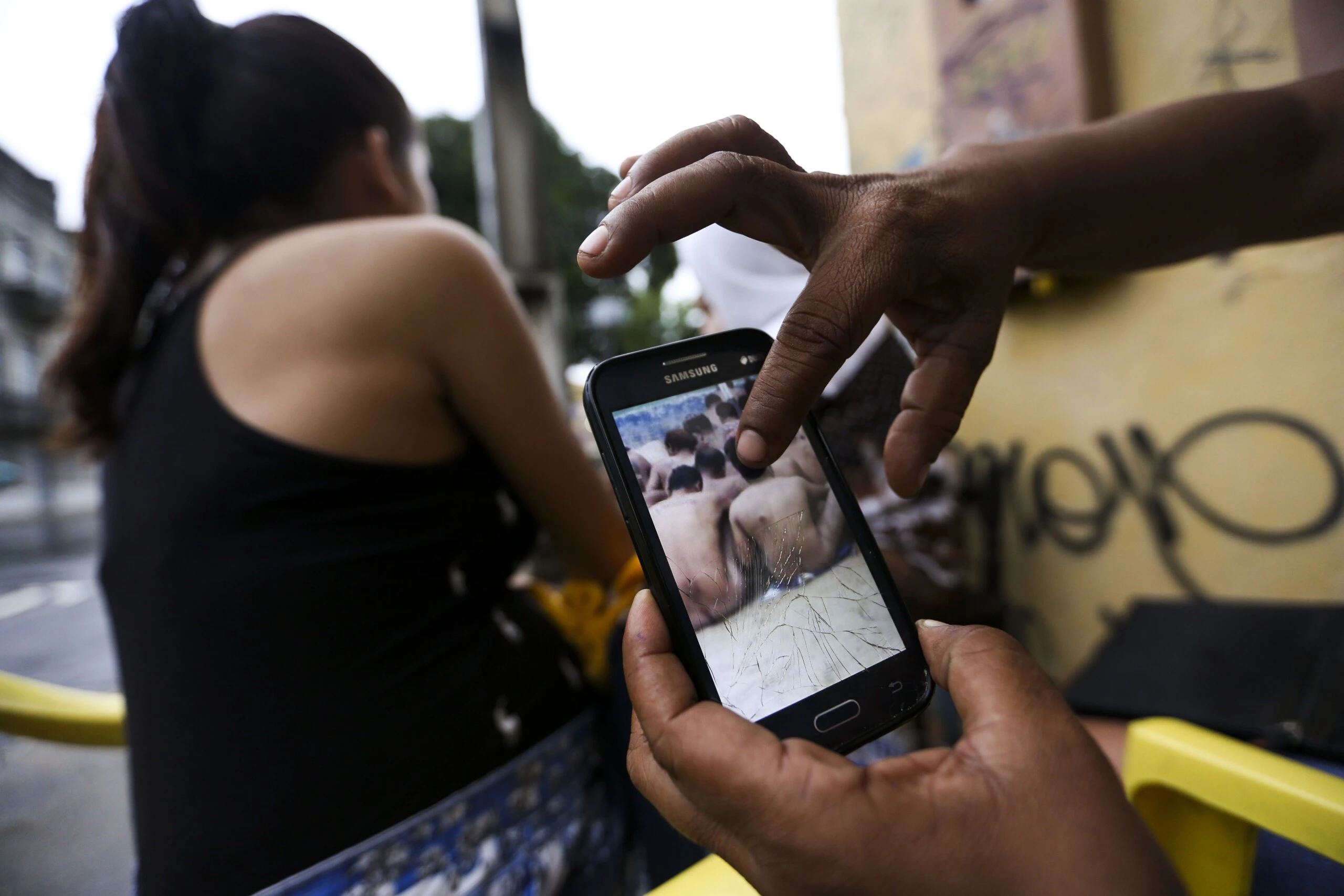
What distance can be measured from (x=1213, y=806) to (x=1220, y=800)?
4 centimetres

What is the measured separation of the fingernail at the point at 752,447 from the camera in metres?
0.38

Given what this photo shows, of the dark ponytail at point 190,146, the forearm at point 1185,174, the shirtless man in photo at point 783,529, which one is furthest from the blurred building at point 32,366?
the forearm at point 1185,174

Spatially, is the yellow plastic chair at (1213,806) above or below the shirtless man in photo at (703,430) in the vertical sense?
below

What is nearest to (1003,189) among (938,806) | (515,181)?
(938,806)

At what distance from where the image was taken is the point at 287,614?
0.57m

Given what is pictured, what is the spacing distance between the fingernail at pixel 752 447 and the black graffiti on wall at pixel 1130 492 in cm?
129

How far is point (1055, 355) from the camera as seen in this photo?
1.44 metres

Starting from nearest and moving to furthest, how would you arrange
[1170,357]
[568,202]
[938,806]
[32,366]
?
[938,806] → [32,366] → [568,202] → [1170,357]

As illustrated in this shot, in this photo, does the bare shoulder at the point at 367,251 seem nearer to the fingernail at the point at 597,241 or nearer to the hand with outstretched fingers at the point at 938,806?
the fingernail at the point at 597,241

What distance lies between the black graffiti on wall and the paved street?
164 cm

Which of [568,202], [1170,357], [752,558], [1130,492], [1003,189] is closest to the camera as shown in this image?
[752,558]

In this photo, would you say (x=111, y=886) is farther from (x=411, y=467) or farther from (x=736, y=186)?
(x=736, y=186)

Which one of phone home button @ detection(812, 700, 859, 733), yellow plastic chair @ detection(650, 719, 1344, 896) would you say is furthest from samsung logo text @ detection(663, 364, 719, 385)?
yellow plastic chair @ detection(650, 719, 1344, 896)

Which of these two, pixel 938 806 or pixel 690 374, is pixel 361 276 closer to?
pixel 690 374
